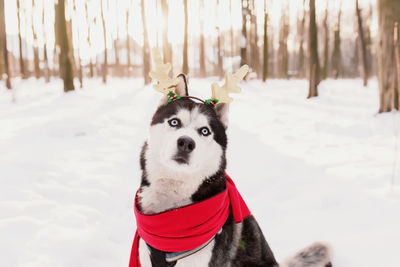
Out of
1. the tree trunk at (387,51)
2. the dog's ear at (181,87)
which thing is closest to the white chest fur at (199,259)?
the dog's ear at (181,87)

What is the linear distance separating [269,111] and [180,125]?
894 cm

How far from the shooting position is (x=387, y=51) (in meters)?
7.80

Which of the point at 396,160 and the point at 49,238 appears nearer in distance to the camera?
the point at 49,238

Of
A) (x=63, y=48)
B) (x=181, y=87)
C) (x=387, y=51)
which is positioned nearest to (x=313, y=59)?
(x=387, y=51)

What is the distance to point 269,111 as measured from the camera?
11.0 meters

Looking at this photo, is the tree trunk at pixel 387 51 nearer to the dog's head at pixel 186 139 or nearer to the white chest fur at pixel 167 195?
the dog's head at pixel 186 139

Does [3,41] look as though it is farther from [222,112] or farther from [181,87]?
[222,112]

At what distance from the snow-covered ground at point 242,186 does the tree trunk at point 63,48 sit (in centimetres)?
516

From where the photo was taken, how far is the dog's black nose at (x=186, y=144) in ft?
7.16

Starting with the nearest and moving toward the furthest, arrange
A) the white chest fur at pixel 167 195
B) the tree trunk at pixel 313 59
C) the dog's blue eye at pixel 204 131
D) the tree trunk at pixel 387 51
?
1. the white chest fur at pixel 167 195
2. the dog's blue eye at pixel 204 131
3. the tree trunk at pixel 387 51
4. the tree trunk at pixel 313 59

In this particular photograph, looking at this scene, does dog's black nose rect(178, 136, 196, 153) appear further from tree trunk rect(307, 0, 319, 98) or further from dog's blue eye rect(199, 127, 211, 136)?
tree trunk rect(307, 0, 319, 98)

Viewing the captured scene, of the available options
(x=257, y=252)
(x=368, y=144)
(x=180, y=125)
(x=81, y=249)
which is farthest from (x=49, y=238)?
(x=368, y=144)

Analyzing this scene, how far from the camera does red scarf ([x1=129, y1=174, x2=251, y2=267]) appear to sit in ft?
7.03

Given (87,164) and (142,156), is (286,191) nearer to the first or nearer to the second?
(142,156)
